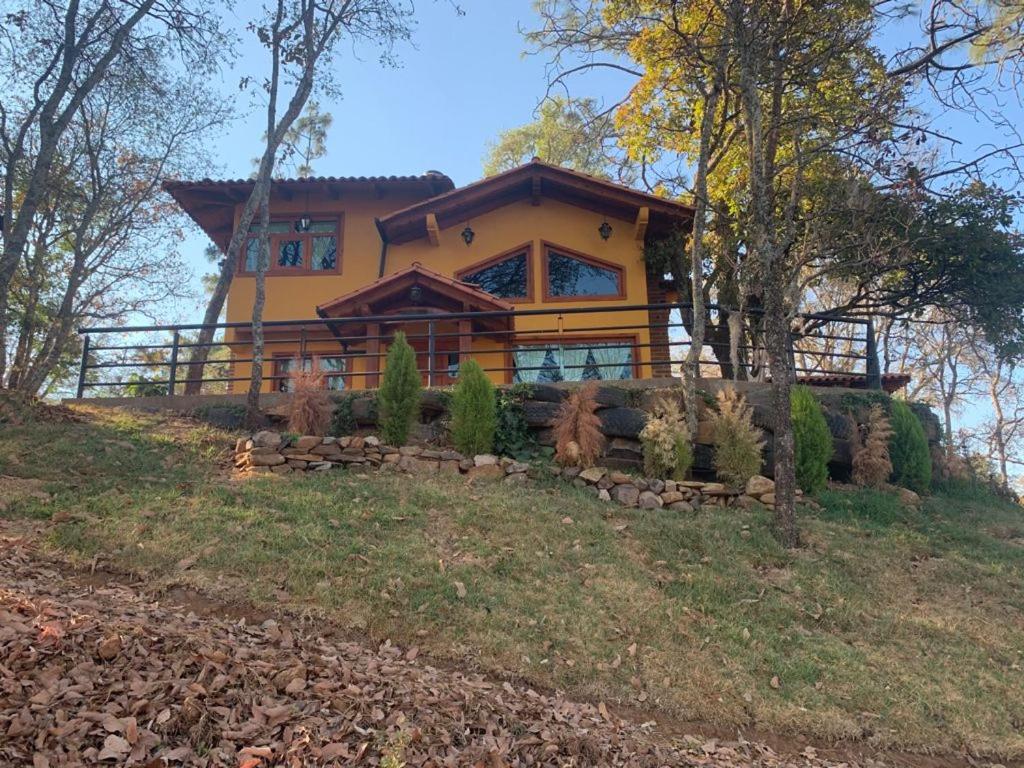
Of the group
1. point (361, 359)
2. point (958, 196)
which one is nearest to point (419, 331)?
point (361, 359)

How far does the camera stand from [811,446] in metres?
9.16

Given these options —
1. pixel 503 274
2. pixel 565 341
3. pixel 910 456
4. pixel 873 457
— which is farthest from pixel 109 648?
pixel 503 274

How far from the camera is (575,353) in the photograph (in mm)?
13789

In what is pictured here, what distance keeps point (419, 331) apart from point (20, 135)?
300 inches

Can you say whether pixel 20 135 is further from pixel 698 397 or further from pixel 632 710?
pixel 632 710

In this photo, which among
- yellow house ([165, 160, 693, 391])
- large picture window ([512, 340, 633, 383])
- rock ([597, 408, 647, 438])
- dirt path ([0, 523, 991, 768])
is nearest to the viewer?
dirt path ([0, 523, 991, 768])

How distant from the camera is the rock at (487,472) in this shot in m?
8.60

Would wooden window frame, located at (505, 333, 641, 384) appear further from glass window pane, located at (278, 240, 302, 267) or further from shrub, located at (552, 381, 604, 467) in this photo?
glass window pane, located at (278, 240, 302, 267)

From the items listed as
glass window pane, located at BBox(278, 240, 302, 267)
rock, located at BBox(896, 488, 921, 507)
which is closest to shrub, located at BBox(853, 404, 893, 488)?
rock, located at BBox(896, 488, 921, 507)

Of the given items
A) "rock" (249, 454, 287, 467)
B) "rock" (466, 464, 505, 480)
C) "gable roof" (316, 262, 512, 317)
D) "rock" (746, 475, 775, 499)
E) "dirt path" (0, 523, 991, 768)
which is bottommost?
"dirt path" (0, 523, 991, 768)

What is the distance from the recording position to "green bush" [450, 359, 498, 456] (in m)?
9.02

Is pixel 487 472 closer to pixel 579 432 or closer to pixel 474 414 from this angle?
pixel 474 414

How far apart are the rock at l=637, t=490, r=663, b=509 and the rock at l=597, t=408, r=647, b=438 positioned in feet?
3.71

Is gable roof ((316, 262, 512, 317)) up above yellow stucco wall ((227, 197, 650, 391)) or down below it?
below
